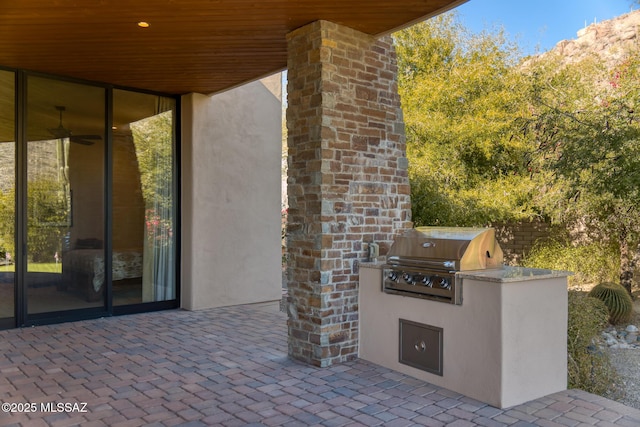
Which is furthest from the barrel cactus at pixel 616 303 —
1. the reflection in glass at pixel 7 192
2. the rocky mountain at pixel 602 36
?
the rocky mountain at pixel 602 36

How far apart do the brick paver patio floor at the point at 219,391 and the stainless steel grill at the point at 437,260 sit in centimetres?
71

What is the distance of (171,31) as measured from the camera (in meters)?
4.25

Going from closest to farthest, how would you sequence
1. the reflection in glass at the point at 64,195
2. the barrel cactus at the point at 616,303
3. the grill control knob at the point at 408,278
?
the grill control knob at the point at 408,278, the reflection in glass at the point at 64,195, the barrel cactus at the point at 616,303

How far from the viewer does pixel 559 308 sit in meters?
3.50

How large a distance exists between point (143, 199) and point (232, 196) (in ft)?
3.87

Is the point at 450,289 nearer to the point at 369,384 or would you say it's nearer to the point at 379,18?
the point at 369,384

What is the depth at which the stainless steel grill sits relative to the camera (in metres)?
3.44

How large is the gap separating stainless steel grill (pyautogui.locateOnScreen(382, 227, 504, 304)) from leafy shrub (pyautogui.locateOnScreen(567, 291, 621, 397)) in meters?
1.13

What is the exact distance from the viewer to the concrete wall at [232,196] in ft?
21.3

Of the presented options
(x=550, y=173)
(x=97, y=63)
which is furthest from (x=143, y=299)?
(x=550, y=173)

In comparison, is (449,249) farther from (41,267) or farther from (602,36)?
(602,36)

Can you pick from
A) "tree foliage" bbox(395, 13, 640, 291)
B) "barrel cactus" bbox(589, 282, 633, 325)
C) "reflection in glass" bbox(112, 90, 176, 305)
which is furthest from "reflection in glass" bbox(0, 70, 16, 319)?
"barrel cactus" bbox(589, 282, 633, 325)

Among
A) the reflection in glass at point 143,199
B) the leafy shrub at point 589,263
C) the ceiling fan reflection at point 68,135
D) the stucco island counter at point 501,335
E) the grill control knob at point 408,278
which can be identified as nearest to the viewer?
the stucco island counter at point 501,335

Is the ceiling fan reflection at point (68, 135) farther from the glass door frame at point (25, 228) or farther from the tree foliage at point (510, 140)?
the tree foliage at point (510, 140)
